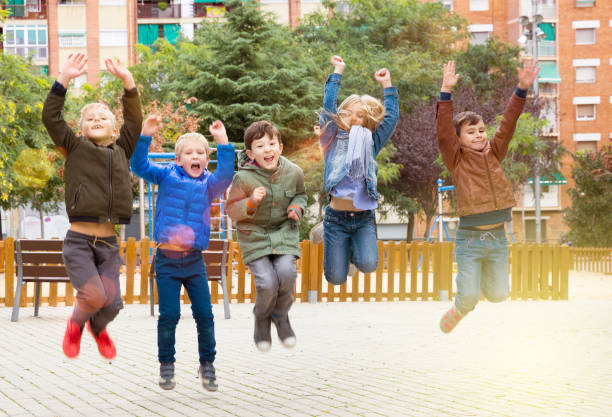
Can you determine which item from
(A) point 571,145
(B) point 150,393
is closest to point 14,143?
(B) point 150,393

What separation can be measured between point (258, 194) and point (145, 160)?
1013 mm

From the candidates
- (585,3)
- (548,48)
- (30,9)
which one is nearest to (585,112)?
(548,48)

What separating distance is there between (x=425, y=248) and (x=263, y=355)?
8323 mm

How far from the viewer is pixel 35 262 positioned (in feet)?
44.0

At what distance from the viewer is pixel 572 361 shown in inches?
373

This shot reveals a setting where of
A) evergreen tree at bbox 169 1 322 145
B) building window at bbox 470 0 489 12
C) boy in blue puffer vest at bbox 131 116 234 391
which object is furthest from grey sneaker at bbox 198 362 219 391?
building window at bbox 470 0 489 12

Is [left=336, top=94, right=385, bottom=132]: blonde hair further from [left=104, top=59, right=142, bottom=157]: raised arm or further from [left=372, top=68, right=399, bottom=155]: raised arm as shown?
[left=104, top=59, right=142, bottom=157]: raised arm

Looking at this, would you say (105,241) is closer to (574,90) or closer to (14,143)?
(14,143)

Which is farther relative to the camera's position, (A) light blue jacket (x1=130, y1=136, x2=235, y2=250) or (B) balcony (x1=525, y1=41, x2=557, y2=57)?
(B) balcony (x1=525, y1=41, x2=557, y2=57)

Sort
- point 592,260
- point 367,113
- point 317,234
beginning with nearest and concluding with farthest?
point 367,113 → point 317,234 → point 592,260

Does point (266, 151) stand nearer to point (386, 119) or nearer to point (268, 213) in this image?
point (268, 213)

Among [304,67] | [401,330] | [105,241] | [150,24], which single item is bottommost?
[401,330]

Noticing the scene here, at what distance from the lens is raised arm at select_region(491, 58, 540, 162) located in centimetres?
650

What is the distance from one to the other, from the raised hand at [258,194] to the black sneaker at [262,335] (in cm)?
97
